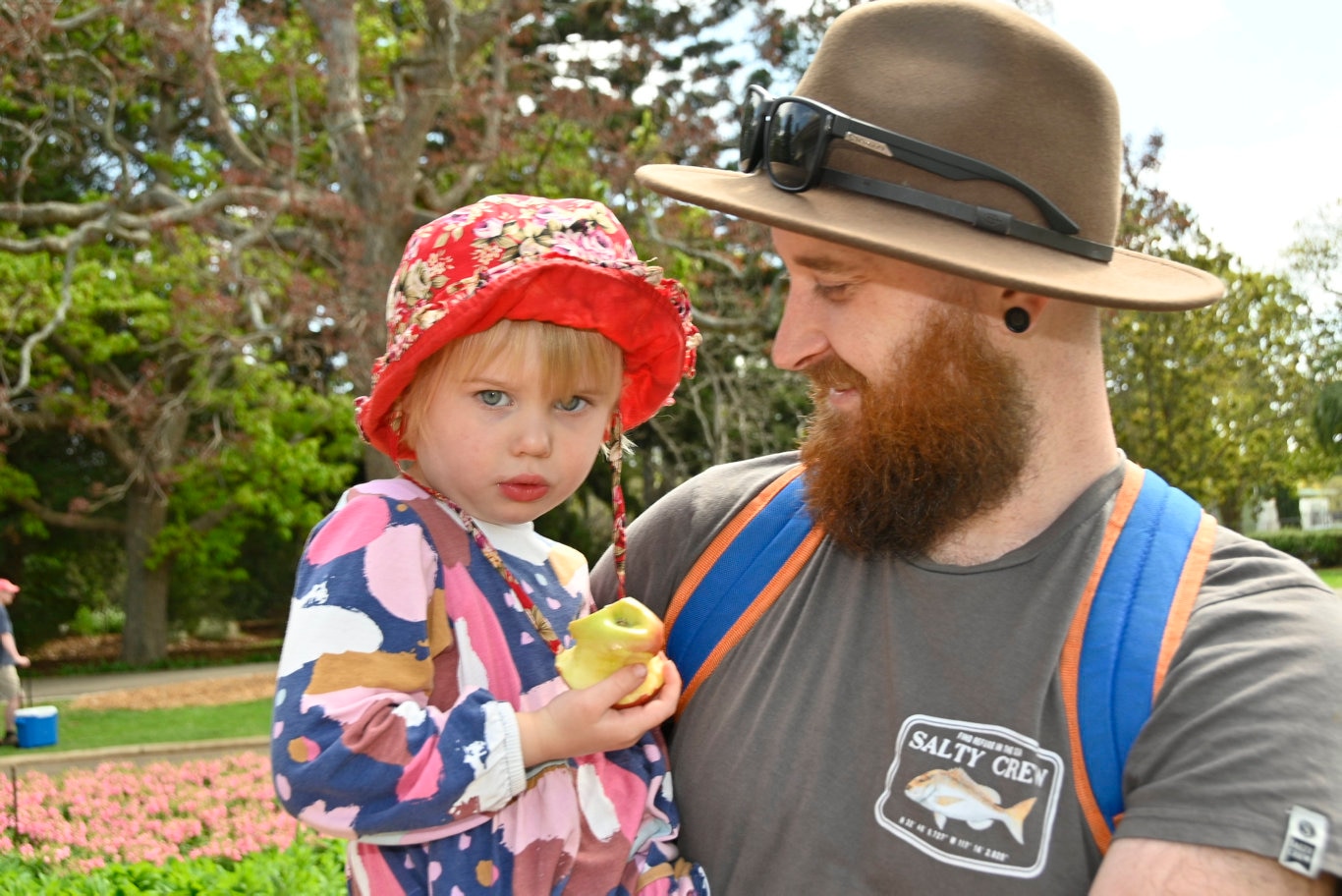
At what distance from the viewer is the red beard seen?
6.98 feet

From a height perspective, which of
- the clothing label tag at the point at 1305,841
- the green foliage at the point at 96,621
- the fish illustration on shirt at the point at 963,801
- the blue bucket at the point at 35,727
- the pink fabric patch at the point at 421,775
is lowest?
the green foliage at the point at 96,621

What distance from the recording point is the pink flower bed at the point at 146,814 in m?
6.83

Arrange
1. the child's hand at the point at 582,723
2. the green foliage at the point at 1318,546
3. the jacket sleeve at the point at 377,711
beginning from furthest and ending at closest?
the green foliage at the point at 1318,546 < the child's hand at the point at 582,723 < the jacket sleeve at the point at 377,711

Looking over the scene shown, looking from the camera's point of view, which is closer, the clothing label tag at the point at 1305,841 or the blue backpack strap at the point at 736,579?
the clothing label tag at the point at 1305,841

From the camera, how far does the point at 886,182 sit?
2.11 m

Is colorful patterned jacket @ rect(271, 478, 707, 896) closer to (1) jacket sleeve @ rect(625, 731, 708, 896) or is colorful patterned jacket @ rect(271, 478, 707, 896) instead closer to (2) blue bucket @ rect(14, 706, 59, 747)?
(1) jacket sleeve @ rect(625, 731, 708, 896)

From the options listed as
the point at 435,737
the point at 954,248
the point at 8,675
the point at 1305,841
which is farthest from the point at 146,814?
the point at 1305,841

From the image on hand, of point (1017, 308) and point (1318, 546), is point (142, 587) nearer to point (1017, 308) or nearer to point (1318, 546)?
point (1017, 308)

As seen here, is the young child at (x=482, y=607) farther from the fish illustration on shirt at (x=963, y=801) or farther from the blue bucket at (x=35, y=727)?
the blue bucket at (x=35, y=727)

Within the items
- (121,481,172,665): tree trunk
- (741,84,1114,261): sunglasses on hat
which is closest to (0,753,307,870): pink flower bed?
(741,84,1114,261): sunglasses on hat

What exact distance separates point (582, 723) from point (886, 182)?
1061mm

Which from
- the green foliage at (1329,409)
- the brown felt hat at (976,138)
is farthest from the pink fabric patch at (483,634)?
the green foliage at (1329,409)

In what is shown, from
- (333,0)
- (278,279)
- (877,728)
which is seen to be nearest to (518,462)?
(877,728)

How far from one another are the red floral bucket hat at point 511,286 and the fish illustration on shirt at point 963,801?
1.00 metres
